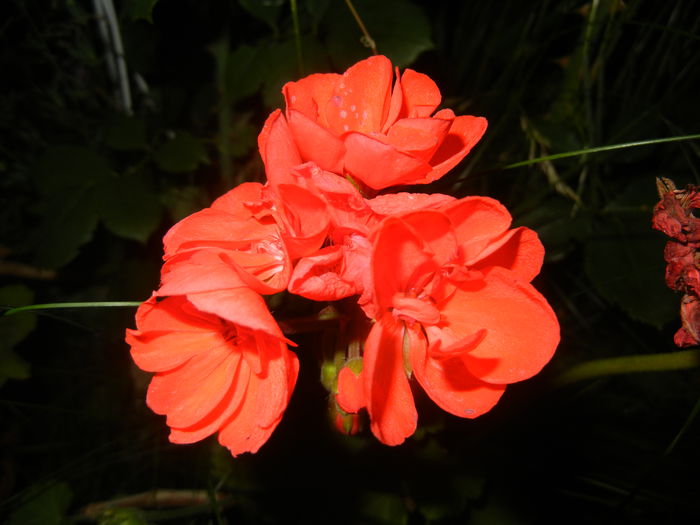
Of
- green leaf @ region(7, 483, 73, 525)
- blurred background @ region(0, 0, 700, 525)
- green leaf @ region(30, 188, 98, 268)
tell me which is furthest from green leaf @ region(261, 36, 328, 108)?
green leaf @ region(7, 483, 73, 525)

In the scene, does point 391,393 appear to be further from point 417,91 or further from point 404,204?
point 417,91

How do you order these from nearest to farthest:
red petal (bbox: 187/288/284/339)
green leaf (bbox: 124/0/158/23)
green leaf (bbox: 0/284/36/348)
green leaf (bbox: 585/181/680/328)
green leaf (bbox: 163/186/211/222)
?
red petal (bbox: 187/288/284/339), green leaf (bbox: 124/0/158/23), green leaf (bbox: 585/181/680/328), green leaf (bbox: 0/284/36/348), green leaf (bbox: 163/186/211/222)

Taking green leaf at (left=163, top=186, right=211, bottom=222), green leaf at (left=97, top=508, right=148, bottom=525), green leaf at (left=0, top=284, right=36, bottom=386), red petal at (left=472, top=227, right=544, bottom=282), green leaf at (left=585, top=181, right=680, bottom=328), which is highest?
red petal at (left=472, top=227, right=544, bottom=282)

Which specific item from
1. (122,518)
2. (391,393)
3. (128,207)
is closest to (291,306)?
(391,393)

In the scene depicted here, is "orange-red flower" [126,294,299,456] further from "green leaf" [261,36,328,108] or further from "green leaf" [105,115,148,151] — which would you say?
"green leaf" [105,115,148,151]

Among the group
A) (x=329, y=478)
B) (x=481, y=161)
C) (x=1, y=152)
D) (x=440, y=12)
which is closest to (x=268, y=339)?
(x=329, y=478)

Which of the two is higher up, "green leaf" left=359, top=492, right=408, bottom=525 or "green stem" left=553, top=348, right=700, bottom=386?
"green stem" left=553, top=348, right=700, bottom=386

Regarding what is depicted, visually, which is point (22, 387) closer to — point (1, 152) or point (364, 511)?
point (1, 152)
